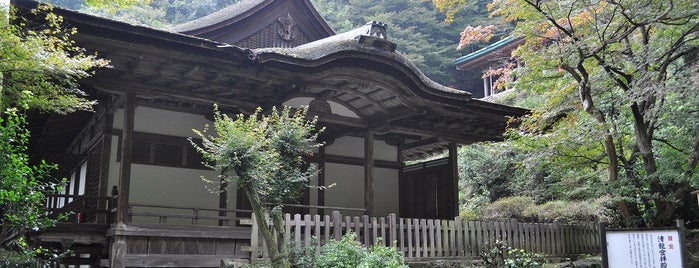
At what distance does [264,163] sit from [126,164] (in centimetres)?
335

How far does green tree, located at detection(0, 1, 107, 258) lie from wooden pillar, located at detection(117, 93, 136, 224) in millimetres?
1831

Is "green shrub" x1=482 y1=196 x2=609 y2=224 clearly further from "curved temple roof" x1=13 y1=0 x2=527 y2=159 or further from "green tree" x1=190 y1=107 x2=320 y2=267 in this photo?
"green tree" x1=190 y1=107 x2=320 y2=267

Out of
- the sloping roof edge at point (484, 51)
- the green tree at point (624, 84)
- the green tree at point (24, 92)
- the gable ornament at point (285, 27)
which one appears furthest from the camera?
the sloping roof edge at point (484, 51)

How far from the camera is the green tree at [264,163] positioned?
830 cm

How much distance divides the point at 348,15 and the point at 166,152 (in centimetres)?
2507

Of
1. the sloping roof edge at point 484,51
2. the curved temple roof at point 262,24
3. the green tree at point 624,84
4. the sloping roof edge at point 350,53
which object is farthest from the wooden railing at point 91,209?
the sloping roof edge at point 484,51

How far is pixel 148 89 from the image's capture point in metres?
10.8

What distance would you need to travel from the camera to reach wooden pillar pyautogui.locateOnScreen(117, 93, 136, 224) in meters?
10.2

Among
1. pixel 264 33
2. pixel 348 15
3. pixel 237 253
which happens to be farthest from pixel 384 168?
pixel 348 15

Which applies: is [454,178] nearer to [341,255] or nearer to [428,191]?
[428,191]

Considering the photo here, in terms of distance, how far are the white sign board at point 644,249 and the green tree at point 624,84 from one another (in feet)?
9.11

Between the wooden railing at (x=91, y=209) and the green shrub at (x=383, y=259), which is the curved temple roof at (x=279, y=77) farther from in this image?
the green shrub at (x=383, y=259)

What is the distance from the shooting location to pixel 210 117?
1305 cm

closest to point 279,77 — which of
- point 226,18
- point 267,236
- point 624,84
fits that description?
point 267,236
